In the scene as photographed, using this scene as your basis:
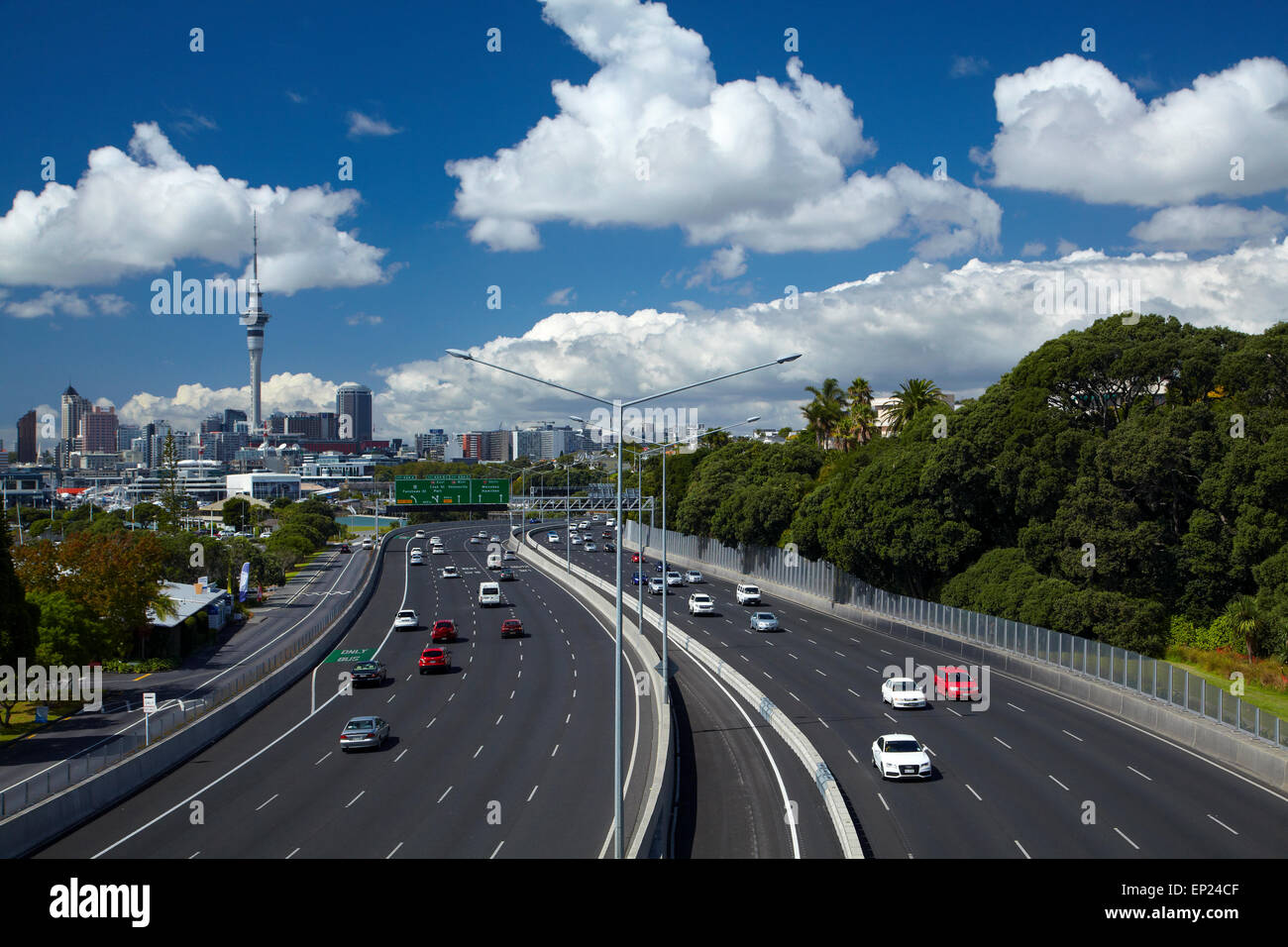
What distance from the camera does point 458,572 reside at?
9406cm

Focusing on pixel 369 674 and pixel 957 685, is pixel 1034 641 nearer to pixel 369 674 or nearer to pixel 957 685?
pixel 957 685

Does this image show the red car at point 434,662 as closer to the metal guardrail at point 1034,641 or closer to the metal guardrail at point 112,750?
the metal guardrail at point 112,750

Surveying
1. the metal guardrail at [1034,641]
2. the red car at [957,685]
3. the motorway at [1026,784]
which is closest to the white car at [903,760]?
the motorway at [1026,784]

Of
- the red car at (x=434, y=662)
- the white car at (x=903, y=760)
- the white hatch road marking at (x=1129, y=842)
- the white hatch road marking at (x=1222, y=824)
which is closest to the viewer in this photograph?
the white hatch road marking at (x=1129, y=842)

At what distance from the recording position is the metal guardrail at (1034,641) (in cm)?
2927

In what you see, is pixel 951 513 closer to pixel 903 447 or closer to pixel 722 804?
pixel 903 447

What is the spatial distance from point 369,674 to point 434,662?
3116 mm

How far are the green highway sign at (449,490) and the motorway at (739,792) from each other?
6930 cm

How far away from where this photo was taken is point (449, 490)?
105 m

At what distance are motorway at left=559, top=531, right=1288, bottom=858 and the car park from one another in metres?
13.7

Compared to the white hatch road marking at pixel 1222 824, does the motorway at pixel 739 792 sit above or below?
below

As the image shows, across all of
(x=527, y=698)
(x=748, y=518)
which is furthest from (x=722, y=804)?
(x=748, y=518)

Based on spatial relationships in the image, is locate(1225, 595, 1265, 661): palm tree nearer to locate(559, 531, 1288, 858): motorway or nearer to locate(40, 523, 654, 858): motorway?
locate(559, 531, 1288, 858): motorway
